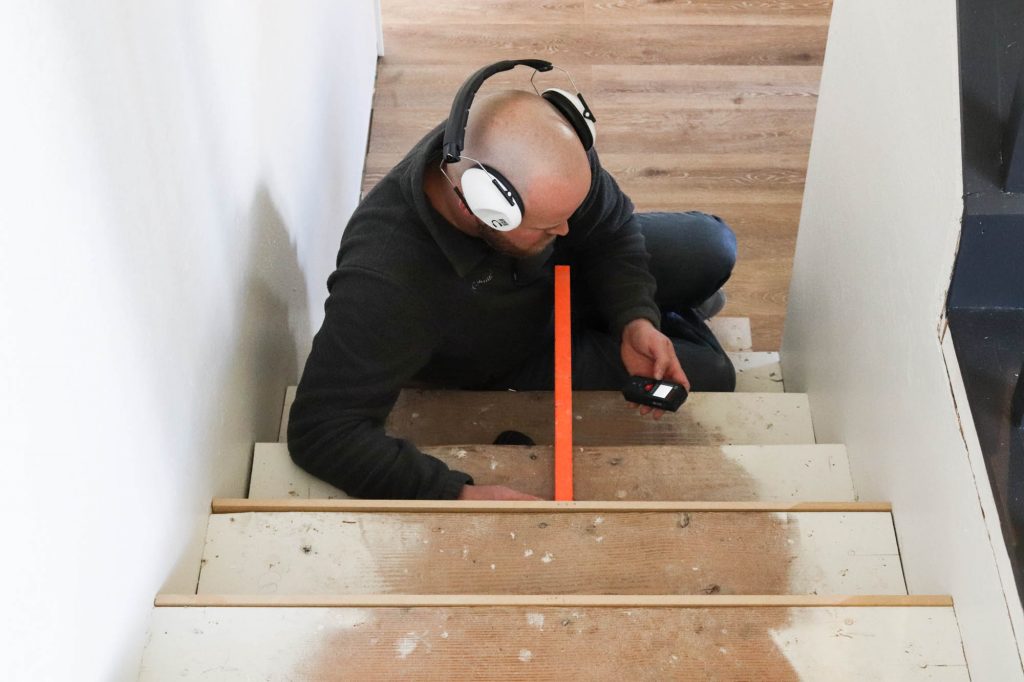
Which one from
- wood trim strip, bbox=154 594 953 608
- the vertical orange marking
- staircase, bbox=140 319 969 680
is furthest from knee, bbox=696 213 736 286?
wood trim strip, bbox=154 594 953 608

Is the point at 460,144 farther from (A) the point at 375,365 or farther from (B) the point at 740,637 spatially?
(B) the point at 740,637

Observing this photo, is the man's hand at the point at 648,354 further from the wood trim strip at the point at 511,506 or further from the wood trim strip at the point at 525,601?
the wood trim strip at the point at 525,601

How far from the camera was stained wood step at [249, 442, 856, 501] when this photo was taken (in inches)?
65.4

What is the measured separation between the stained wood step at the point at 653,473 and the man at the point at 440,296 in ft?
0.22

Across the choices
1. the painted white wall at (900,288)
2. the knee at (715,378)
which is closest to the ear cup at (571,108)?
the painted white wall at (900,288)

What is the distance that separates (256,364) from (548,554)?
65 cm

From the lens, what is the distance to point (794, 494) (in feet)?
5.46

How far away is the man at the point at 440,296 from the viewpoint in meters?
1.58

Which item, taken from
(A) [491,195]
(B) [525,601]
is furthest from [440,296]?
(B) [525,601]

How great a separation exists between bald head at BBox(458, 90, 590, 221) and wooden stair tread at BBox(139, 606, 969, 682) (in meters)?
0.64

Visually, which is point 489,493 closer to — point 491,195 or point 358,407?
point 358,407

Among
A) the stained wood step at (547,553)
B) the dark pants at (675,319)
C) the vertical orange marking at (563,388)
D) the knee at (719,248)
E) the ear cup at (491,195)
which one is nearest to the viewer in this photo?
the stained wood step at (547,553)

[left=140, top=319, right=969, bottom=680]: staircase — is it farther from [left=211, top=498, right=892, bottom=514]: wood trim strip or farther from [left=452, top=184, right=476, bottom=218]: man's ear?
[left=452, top=184, right=476, bottom=218]: man's ear

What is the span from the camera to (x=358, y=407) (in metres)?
1.63
